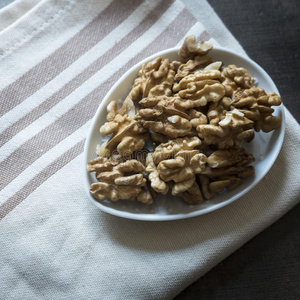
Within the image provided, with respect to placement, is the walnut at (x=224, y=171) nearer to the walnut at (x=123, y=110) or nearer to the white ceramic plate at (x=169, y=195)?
the white ceramic plate at (x=169, y=195)

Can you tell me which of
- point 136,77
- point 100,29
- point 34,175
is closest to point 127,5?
point 100,29

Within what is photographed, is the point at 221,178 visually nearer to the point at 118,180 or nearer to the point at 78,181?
the point at 118,180

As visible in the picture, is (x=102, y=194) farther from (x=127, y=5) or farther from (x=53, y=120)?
(x=127, y=5)

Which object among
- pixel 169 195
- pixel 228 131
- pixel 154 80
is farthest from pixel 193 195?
pixel 154 80

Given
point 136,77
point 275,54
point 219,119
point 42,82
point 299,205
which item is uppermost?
point 42,82

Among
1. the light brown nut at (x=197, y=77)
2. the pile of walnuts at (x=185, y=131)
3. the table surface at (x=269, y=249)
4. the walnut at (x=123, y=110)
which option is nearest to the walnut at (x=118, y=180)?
the pile of walnuts at (x=185, y=131)
